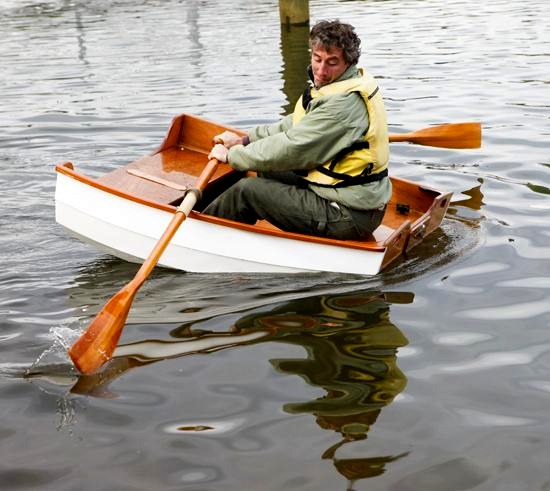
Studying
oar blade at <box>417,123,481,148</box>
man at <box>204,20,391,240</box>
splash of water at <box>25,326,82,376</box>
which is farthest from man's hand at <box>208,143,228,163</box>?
oar blade at <box>417,123,481,148</box>

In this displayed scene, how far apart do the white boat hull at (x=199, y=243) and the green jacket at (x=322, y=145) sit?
35cm

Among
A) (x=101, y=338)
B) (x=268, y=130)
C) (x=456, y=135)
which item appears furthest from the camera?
(x=456, y=135)

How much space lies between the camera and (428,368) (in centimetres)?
477

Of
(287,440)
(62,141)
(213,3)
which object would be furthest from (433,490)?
(213,3)

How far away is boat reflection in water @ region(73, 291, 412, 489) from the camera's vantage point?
4250 millimetres

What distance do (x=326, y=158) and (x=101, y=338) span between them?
184 cm

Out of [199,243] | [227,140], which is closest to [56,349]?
[199,243]

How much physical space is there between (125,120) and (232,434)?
734 centimetres

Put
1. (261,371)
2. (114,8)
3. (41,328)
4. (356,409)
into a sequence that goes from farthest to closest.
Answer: (114,8)
(41,328)
(261,371)
(356,409)

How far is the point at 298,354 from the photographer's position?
16.2 ft

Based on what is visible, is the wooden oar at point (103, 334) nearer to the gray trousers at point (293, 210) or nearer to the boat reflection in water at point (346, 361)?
the boat reflection in water at point (346, 361)

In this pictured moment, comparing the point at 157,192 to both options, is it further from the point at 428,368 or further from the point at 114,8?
the point at 114,8

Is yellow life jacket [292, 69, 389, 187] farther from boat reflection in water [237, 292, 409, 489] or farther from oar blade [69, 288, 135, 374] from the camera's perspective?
oar blade [69, 288, 135, 374]

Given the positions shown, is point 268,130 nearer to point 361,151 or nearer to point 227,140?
point 227,140
